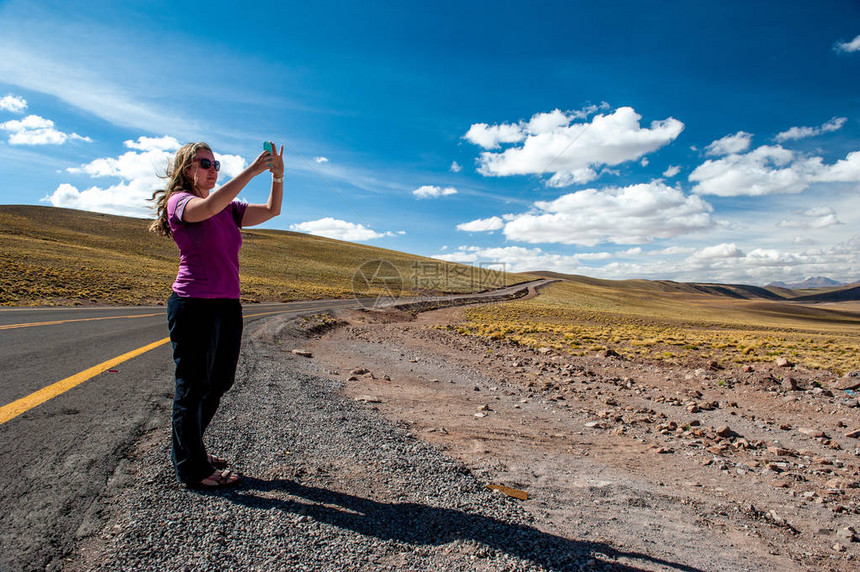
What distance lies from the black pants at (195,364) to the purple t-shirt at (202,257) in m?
0.07

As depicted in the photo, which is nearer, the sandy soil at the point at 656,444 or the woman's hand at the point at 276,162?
the woman's hand at the point at 276,162

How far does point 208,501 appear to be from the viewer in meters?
2.39

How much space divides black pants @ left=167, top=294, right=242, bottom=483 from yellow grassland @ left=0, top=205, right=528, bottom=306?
25827mm

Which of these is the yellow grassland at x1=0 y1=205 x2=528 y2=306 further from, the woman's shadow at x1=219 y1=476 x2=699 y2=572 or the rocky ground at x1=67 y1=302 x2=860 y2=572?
the woman's shadow at x1=219 y1=476 x2=699 y2=572

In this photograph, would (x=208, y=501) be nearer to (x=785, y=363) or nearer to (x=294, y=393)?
(x=294, y=393)

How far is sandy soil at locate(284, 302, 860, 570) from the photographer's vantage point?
9.35 ft

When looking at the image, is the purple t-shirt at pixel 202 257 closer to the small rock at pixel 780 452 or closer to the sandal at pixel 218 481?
the sandal at pixel 218 481

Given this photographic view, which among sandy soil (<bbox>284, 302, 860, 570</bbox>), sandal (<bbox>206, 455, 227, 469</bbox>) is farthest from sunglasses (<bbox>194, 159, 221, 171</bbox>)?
sandy soil (<bbox>284, 302, 860, 570</bbox>)

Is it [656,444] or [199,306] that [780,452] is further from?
[199,306]

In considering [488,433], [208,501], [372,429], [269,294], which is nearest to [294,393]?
[372,429]

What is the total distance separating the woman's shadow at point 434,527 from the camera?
2178 millimetres

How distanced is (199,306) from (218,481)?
1.12 metres

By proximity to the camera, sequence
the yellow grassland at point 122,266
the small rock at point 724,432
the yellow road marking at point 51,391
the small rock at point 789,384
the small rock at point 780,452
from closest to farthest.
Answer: the yellow road marking at point 51,391 < the small rock at point 780,452 < the small rock at point 724,432 < the small rock at point 789,384 < the yellow grassland at point 122,266

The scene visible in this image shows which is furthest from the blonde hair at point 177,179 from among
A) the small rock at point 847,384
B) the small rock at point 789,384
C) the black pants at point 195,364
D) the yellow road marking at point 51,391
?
the small rock at point 847,384
